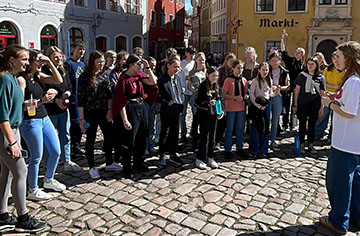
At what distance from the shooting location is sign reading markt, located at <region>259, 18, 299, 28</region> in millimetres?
24333

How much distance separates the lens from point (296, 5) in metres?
24.1

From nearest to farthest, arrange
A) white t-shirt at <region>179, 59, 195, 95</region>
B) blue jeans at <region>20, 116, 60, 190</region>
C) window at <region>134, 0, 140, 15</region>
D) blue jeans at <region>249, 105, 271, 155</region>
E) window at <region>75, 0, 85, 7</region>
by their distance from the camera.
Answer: blue jeans at <region>20, 116, 60, 190</region> < blue jeans at <region>249, 105, 271, 155</region> < white t-shirt at <region>179, 59, 195, 95</region> < window at <region>75, 0, 85, 7</region> < window at <region>134, 0, 140, 15</region>

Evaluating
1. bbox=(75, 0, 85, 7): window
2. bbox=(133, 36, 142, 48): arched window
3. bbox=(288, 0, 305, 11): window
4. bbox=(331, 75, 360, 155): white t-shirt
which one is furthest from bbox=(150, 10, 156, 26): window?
bbox=(331, 75, 360, 155): white t-shirt

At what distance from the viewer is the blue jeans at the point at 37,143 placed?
4.52m

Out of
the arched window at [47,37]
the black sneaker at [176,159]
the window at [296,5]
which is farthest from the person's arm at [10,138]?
the window at [296,5]

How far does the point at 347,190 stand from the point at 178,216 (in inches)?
76.0

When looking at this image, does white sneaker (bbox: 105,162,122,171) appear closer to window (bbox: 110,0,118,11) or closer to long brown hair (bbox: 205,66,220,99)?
long brown hair (bbox: 205,66,220,99)

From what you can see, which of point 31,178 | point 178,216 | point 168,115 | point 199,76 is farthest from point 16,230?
point 199,76

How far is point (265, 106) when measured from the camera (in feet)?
22.0

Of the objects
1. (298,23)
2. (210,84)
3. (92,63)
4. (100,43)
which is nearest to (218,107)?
(210,84)

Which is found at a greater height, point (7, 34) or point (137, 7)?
point (137, 7)

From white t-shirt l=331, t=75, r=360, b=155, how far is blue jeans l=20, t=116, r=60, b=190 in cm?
349

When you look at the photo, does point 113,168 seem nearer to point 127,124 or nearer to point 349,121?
point 127,124

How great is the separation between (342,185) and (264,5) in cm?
2249
